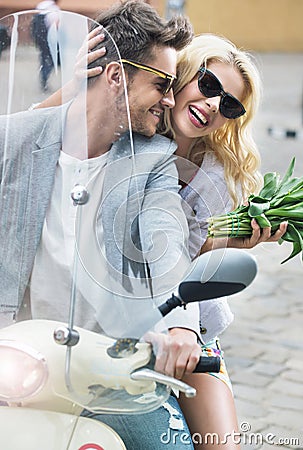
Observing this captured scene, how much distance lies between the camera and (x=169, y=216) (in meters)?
1.73

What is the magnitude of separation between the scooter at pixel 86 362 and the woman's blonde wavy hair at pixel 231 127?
0.41m

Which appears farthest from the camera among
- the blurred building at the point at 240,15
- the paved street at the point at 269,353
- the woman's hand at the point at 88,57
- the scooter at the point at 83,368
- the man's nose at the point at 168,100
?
the paved street at the point at 269,353

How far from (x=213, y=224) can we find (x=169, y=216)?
0.13 metres

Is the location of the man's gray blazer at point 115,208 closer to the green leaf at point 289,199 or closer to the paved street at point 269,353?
the green leaf at point 289,199

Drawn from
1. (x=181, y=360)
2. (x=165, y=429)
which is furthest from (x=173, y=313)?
(x=165, y=429)

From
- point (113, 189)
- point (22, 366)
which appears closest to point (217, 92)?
point (113, 189)

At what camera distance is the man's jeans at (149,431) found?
6.38 feet

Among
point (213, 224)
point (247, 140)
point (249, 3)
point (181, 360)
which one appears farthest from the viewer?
point (249, 3)

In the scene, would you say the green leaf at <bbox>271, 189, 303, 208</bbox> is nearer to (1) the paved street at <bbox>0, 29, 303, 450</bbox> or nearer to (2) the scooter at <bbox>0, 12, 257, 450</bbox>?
(2) the scooter at <bbox>0, 12, 257, 450</bbox>

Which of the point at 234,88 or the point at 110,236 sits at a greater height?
the point at 234,88

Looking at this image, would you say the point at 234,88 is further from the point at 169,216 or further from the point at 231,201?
the point at 169,216

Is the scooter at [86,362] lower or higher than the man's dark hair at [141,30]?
lower

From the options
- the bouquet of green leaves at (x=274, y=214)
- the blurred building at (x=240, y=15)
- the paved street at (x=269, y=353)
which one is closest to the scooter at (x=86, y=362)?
the bouquet of green leaves at (x=274, y=214)

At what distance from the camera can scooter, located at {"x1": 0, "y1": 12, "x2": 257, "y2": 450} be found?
1625 mm
